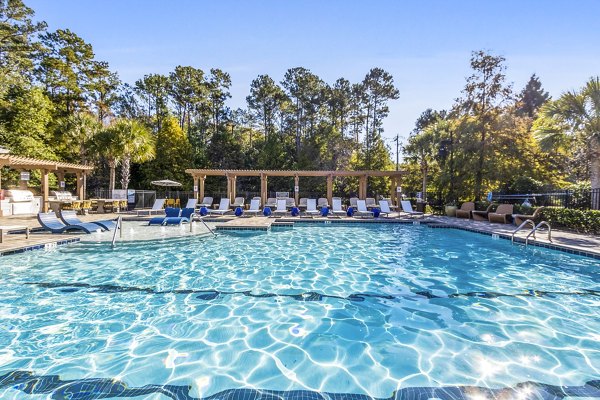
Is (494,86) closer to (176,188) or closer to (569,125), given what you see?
(569,125)

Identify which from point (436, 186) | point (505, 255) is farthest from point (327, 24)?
point (436, 186)

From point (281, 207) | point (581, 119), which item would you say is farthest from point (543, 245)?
point (281, 207)

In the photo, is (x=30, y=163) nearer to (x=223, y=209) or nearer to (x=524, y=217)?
(x=223, y=209)

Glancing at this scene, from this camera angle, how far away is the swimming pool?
266cm

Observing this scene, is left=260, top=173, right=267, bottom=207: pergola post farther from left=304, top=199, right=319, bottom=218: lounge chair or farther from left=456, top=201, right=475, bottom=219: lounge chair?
left=456, top=201, right=475, bottom=219: lounge chair

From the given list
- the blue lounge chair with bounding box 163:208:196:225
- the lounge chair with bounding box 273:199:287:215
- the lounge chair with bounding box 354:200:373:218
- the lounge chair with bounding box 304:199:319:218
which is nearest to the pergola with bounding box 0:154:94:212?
the blue lounge chair with bounding box 163:208:196:225

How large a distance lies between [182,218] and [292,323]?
22.4 feet

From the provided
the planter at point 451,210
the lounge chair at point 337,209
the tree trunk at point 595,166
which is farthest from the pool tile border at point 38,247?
the tree trunk at point 595,166

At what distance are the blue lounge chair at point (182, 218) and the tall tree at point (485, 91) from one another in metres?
15.1

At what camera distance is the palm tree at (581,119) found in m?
10.2

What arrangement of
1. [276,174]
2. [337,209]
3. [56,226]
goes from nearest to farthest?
1. [56,226]
2. [337,209]
3. [276,174]

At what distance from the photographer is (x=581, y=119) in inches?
417

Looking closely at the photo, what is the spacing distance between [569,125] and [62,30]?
102 ft

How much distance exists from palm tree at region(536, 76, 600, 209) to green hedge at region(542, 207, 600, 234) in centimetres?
117
